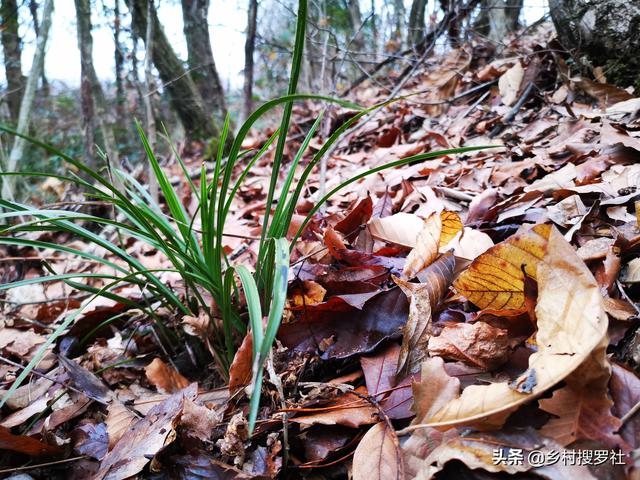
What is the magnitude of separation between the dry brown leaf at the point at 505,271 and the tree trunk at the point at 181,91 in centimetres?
393

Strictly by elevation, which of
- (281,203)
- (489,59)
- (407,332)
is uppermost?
(489,59)

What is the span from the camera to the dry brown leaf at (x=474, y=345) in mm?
729

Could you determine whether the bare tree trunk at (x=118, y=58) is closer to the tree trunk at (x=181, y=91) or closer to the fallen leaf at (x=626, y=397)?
the tree trunk at (x=181, y=91)

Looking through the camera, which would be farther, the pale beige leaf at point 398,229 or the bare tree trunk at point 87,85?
the bare tree trunk at point 87,85

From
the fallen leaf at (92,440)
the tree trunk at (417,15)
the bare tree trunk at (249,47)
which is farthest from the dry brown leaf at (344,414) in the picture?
the tree trunk at (417,15)

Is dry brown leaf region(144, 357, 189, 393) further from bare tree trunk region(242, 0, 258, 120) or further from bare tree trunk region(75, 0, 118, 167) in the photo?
bare tree trunk region(242, 0, 258, 120)

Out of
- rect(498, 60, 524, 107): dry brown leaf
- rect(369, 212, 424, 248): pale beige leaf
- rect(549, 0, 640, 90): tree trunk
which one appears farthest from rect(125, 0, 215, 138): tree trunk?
rect(369, 212, 424, 248): pale beige leaf

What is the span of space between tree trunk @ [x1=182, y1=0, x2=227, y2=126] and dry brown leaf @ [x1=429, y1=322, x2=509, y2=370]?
4551 mm

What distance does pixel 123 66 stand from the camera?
5.66 m

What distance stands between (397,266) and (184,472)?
655mm

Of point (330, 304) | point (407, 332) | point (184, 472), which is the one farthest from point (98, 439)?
point (407, 332)

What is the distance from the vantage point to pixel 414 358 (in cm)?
80

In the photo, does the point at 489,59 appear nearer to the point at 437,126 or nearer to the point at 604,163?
the point at 437,126

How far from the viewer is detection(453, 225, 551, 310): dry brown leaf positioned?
0.74 metres
